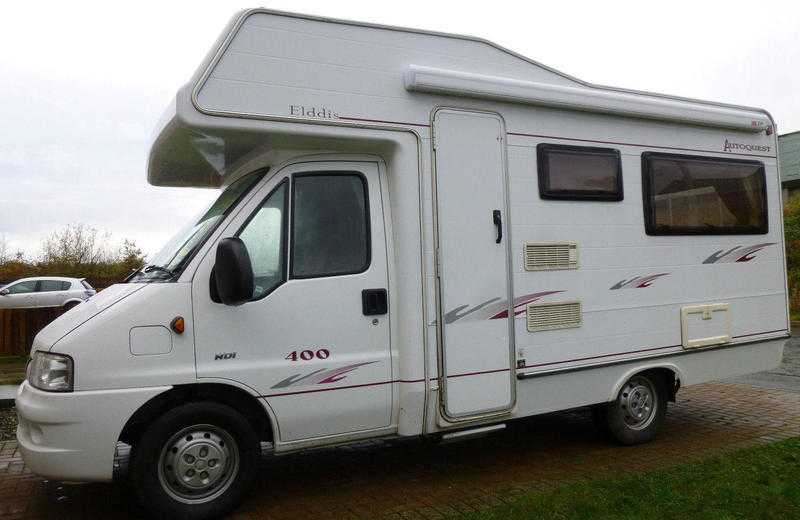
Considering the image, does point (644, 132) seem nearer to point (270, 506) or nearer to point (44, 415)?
point (270, 506)

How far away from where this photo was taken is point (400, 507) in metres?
4.76

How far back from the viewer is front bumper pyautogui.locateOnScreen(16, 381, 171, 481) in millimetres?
4047

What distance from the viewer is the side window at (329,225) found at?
15.3 feet

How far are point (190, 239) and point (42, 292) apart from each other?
63.0ft

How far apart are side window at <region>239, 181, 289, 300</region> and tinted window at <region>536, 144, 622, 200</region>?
217 centimetres

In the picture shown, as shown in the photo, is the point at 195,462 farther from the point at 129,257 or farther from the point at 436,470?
the point at 129,257

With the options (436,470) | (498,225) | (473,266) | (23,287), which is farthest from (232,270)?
(23,287)

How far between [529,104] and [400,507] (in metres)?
3.21

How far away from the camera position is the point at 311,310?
4.61m

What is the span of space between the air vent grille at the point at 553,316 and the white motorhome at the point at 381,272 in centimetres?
2

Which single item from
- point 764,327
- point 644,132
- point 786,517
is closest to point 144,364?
point 786,517

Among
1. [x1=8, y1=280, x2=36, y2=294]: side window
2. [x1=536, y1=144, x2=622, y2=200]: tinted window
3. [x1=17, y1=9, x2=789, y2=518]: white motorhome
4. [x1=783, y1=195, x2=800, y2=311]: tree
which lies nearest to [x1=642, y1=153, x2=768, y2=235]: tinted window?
[x1=17, y1=9, x2=789, y2=518]: white motorhome

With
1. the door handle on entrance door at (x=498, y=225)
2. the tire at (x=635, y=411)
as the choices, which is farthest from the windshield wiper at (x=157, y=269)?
the tire at (x=635, y=411)

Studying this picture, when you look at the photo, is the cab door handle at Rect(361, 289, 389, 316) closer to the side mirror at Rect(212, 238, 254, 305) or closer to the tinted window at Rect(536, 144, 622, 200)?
the side mirror at Rect(212, 238, 254, 305)
